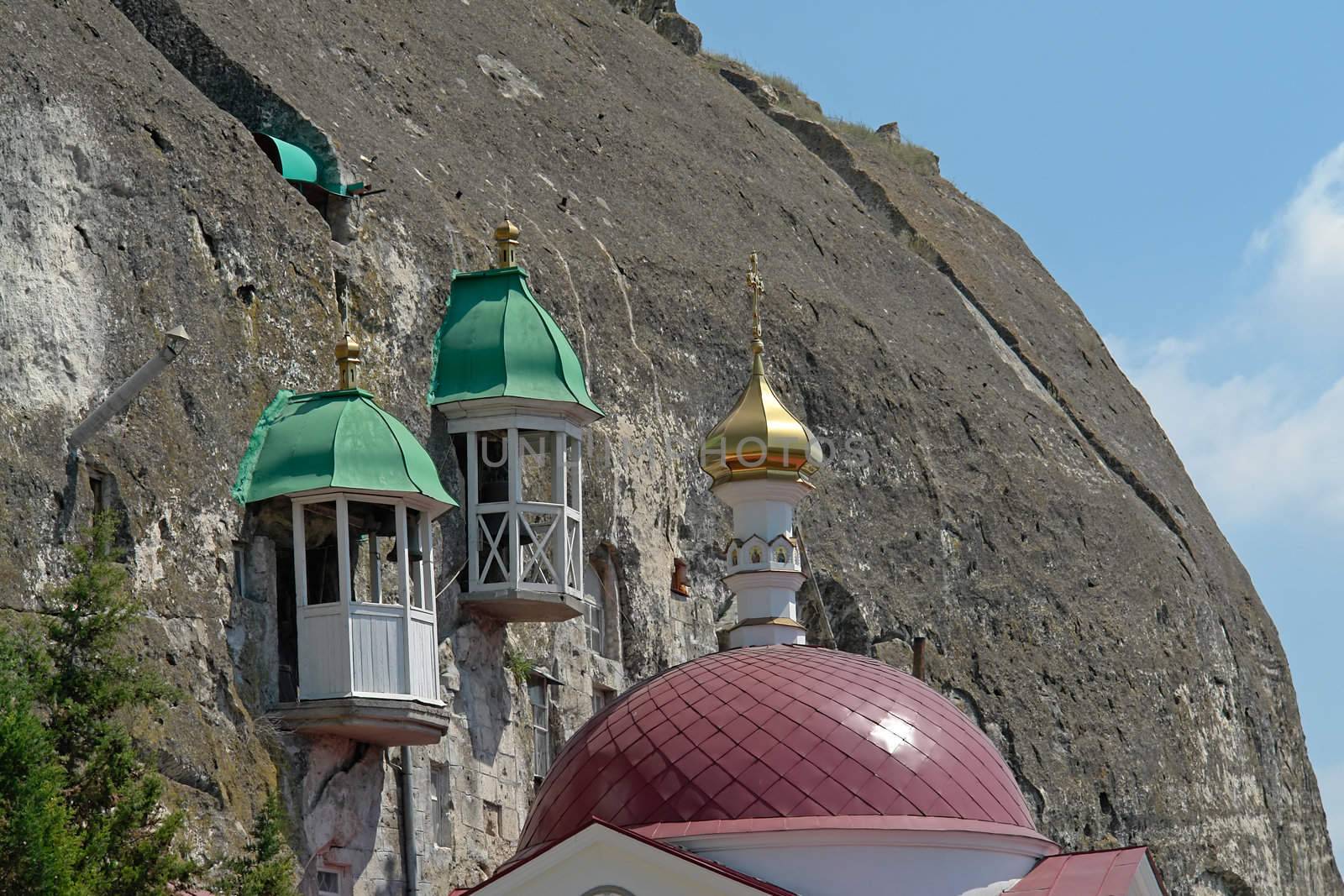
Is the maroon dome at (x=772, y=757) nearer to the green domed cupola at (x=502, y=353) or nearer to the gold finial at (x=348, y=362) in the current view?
the gold finial at (x=348, y=362)

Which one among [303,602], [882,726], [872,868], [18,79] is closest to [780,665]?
[882,726]

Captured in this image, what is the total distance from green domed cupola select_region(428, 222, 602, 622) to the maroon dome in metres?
4.38

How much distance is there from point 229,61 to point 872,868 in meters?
11.7

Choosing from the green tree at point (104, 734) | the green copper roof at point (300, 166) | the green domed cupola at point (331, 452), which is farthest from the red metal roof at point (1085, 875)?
the green copper roof at point (300, 166)

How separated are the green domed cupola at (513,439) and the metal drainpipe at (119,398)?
16.1ft

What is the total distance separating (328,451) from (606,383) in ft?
21.6

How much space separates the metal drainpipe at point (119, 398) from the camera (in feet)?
67.9

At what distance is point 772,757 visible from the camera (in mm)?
19656

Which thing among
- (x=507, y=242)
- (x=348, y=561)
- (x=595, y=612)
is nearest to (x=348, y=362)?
(x=348, y=561)

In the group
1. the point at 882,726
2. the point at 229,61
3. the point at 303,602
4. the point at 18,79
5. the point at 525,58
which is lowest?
the point at 882,726

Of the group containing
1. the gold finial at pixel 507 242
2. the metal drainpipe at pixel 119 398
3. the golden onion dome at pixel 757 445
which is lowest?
the metal drainpipe at pixel 119 398

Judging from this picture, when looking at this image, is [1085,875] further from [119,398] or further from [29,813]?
[119,398]

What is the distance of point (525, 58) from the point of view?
34.0 metres

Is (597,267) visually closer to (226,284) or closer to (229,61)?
(229,61)
